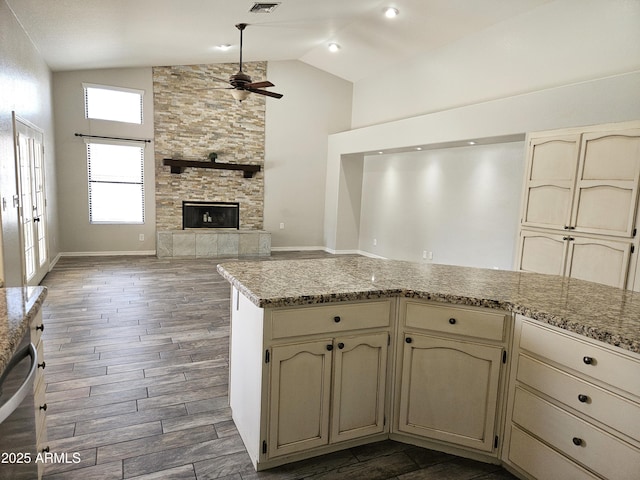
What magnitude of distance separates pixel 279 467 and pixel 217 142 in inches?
284

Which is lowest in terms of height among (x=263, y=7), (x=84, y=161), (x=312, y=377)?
(x=312, y=377)

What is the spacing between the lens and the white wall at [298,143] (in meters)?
8.77

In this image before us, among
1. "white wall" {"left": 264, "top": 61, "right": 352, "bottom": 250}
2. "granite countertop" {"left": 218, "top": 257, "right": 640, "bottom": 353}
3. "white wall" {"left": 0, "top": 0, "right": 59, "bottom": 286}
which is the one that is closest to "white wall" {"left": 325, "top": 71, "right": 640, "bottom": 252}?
"white wall" {"left": 264, "top": 61, "right": 352, "bottom": 250}

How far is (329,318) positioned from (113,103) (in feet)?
23.7

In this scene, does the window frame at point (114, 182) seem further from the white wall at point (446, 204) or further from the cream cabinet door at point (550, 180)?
the cream cabinet door at point (550, 180)

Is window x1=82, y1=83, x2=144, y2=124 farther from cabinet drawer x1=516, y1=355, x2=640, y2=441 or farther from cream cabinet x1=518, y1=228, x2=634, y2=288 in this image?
cabinet drawer x1=516, y1=355, x2=640, y2=441

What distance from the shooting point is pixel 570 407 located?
1770 mm

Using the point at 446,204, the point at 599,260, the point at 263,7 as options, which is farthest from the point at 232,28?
the point at 599,260

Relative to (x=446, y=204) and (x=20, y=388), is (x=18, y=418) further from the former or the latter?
(x=446, y=204)

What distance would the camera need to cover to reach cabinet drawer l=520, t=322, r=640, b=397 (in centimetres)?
157

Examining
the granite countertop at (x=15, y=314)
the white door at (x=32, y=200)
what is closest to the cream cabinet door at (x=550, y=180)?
the granite countertop at (x=15, y=314)

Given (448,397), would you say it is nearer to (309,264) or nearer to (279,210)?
(309,264)

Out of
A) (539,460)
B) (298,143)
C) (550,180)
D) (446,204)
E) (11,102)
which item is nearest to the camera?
(539,460)

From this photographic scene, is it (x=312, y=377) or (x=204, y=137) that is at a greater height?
(x=204, y=137)
